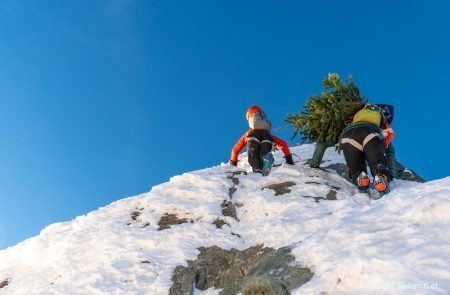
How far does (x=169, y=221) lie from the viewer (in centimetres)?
984

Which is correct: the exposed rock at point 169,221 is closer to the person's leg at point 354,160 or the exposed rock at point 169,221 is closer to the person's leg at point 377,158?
the person's leg at point 354,160

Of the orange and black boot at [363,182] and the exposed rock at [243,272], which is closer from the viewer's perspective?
the exposed rock at [243,272]

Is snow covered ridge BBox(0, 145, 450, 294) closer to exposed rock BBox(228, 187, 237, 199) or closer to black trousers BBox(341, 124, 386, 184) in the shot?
exposed rock BBox(228, 187, 237, 199)

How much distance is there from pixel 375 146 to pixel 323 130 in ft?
10.1

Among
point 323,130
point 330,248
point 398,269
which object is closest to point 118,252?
point 330,248

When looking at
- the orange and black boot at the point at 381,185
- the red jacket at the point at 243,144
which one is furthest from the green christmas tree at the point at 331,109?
the orange and black boot at the point at 381,185

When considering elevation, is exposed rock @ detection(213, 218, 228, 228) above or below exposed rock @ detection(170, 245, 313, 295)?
above

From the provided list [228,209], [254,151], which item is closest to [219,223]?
[228,209]

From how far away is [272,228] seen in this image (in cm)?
845

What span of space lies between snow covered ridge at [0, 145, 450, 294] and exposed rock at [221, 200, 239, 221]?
68 millimetres

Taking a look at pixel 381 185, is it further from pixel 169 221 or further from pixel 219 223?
pixel 169 221

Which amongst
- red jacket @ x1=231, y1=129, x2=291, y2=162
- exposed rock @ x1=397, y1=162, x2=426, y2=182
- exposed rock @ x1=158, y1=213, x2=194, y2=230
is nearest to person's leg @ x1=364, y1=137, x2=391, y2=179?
red jacket @ x1=231, y1=129, x2=291, y2=162

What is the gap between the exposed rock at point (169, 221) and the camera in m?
9.66

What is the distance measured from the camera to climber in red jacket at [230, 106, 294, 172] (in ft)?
42.5
